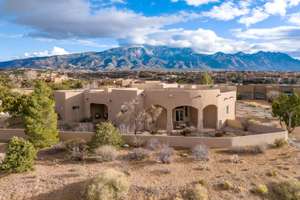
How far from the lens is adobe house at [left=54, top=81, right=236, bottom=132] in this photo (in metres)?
30.5

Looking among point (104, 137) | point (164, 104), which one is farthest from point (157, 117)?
point (104, 137)

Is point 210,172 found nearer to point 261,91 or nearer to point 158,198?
point 158,198

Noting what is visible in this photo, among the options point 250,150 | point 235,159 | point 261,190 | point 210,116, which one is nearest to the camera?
point 261,190

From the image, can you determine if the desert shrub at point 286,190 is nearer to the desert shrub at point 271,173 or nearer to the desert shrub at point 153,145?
the desert shrub at point 271,173

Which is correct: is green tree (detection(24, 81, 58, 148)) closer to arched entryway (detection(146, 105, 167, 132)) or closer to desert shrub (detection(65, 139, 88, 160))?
desert shrub (detection(65, 139, 88, 160))

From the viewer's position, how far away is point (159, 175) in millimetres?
20562

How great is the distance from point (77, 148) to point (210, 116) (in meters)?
14.0

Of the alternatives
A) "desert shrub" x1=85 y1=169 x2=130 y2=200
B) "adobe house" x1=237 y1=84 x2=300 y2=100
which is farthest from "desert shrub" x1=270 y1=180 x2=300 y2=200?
"adobe house" x1=237 y1=84 x2=300 y2=100

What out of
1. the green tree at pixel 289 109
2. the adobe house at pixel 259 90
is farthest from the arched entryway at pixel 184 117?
the adobe house at pixel 259 90

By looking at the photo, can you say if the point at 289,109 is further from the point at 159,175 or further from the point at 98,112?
the point at 98,112

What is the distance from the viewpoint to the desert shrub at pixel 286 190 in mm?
18859

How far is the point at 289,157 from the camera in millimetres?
23344

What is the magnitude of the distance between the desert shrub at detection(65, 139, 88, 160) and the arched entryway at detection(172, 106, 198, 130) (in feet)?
33.4

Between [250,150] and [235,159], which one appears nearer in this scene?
[235,159]
